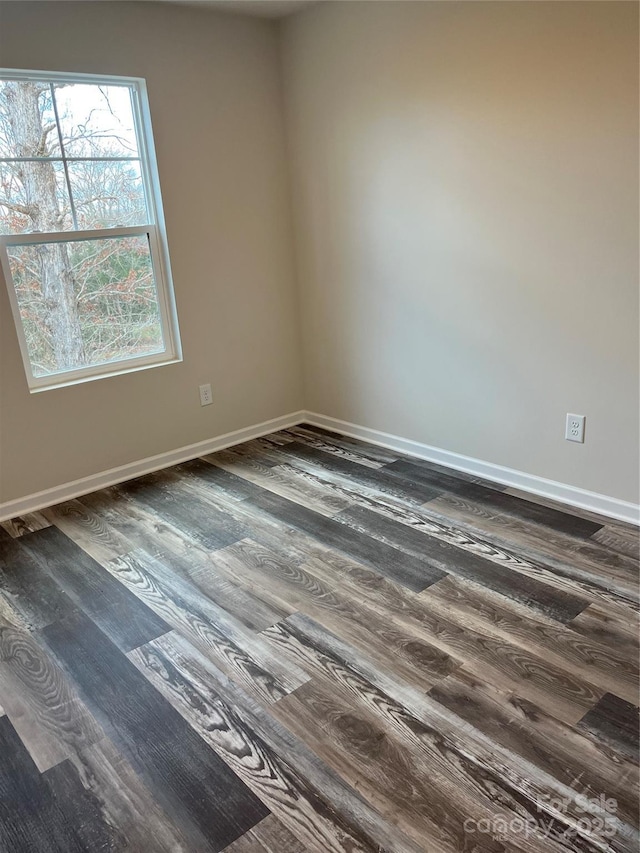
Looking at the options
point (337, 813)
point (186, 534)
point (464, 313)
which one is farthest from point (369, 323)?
point (337, 813)

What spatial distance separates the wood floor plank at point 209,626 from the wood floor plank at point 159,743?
228 millimetres

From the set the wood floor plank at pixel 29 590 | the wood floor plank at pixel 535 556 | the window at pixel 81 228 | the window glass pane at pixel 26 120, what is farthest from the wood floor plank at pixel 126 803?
the window glass pane at pixel 26 120

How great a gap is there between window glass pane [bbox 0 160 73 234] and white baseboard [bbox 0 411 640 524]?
1.29 m

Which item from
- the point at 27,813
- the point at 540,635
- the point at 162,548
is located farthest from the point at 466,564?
the point at 27,813

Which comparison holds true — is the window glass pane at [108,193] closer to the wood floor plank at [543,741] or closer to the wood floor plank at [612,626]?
the wood floor plank at [543,741]

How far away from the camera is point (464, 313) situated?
3.10 meters

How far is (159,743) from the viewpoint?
173 centimetres

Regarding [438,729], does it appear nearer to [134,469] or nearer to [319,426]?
[134,469]

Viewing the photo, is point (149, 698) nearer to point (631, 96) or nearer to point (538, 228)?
point (538, 228)

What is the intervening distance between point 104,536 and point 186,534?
15.2 inches

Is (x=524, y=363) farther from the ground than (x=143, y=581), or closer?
farther from the ground

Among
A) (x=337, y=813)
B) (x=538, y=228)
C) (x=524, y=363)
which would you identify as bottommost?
(x=337, y=813)

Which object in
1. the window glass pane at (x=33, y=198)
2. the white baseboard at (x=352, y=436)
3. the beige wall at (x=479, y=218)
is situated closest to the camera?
the beige wall at (x=479, y=218)

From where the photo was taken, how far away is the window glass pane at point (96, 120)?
9.95 ft
